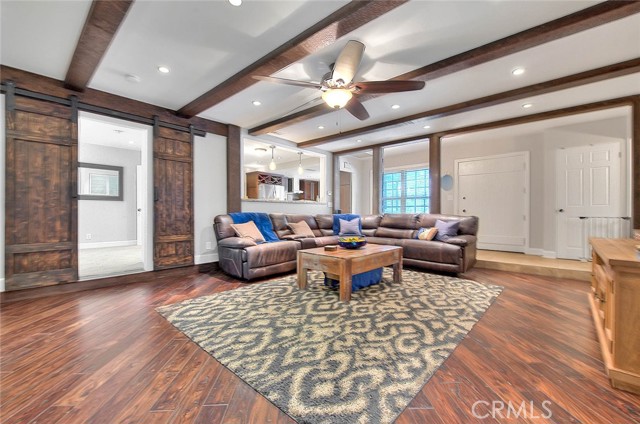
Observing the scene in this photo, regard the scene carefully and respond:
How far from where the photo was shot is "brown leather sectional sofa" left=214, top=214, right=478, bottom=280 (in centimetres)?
378

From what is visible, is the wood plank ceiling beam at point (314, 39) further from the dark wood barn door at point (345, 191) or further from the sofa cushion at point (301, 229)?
the dark wood barn door at point (345, 191)

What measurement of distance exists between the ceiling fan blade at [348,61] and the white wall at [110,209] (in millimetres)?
6642

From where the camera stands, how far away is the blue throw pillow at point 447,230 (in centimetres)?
442

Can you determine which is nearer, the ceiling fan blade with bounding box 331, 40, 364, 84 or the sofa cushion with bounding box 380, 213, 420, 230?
the ceiling fan blade with bounding box 331, 40, 364, 84

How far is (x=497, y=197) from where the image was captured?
5801 mm

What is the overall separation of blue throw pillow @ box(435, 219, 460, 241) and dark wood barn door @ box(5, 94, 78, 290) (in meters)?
5.23

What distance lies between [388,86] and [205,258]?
12.7 feet

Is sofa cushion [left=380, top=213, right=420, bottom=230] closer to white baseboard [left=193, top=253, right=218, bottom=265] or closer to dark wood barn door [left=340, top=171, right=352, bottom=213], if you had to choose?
dark wood barn door [left=340, top=171, right=352, bottom=213]

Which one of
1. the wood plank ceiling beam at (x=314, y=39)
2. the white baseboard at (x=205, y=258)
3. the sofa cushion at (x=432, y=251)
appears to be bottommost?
the white baseboard at (x=205, y=258)

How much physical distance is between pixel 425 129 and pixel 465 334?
4.17 meters

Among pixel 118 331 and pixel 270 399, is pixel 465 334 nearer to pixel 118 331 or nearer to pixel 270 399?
pixel 270 399

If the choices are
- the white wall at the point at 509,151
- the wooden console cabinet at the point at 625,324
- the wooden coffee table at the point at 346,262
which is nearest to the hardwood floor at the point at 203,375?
the wooden console cabinet at the point at 625,324

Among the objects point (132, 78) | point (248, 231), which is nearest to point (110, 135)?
point (132, 78)

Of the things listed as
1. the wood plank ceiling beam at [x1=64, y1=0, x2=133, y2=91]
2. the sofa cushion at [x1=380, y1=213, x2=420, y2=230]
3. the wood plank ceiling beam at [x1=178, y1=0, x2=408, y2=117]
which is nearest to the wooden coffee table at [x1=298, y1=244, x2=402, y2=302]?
the sofa cushion at [x1=380, y1=213, x2=420, y2=230]
